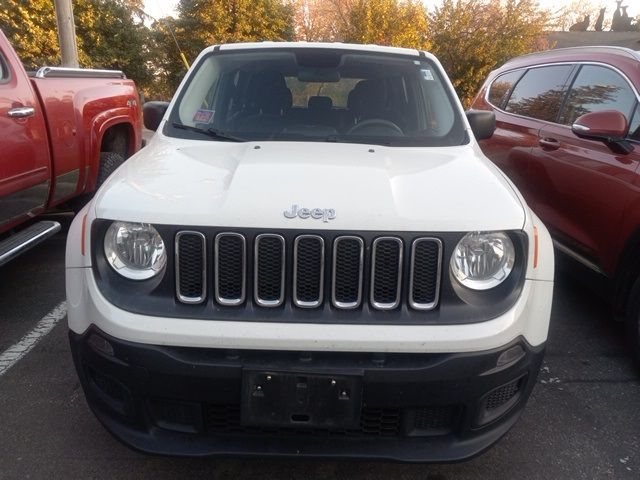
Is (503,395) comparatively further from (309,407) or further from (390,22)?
(390,22)

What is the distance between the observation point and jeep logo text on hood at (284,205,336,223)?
2.05m

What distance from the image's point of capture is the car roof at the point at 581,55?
151 inches

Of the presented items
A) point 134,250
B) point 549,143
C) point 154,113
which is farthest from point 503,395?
point 549,143

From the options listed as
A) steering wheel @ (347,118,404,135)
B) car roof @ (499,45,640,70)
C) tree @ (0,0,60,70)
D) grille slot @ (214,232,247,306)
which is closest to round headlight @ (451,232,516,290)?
grille slot @ (214,232,247,306)

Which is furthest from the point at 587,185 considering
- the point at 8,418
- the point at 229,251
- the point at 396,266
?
the point at 8,418

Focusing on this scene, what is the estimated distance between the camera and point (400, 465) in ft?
8.30

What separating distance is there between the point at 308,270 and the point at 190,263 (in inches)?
16.5

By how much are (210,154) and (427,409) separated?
149 centimetres

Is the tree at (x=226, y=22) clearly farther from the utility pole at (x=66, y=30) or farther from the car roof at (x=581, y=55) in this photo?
the car roof at (x=581, y=55)

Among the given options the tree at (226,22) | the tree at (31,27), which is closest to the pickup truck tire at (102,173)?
the tree at (31,27)

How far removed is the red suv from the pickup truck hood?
1.14 m

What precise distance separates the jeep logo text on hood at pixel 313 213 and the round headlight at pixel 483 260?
48 cm

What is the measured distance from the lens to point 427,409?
2.10 m

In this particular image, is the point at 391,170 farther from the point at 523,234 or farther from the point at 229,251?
the point at 229,251
